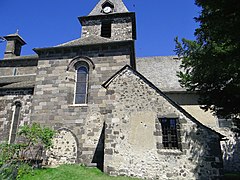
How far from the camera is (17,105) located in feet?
44.4

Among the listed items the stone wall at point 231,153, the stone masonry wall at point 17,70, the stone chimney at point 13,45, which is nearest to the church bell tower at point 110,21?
the stone masonry wall at point 17,70

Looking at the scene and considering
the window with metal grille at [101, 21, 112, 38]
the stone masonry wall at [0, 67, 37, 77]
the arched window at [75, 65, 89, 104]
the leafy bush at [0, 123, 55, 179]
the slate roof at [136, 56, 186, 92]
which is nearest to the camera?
the leafy bush at [0, 123, 55, 179]

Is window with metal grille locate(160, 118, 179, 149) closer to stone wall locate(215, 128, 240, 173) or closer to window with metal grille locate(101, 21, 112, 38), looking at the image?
stone wall locate(215, 128, 240, 173)

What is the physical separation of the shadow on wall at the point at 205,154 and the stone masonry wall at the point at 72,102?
4.74 metres

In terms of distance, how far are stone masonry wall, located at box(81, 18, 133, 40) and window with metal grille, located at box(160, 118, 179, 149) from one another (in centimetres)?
893

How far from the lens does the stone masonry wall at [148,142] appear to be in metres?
8.50

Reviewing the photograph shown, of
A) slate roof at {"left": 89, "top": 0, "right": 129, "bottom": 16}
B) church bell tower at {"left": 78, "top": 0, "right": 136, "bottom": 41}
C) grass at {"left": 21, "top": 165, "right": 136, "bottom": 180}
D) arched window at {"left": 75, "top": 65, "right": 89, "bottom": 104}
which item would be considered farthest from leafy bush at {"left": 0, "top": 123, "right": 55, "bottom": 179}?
slate roof at {"left": 89, "top": 0, "right": 129, "bottom": 16}

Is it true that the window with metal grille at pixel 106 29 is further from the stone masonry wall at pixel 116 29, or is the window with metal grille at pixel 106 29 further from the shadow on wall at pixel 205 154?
the shadow on wall at pixel 205 154

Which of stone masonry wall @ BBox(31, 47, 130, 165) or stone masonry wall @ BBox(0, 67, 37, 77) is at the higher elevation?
stone masonry wall @ BBox(0, 67, 37, 77)

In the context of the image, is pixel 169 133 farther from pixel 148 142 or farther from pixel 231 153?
pixel 231 153

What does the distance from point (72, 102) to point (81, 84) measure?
1249 mm

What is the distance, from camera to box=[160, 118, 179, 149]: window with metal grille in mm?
9118

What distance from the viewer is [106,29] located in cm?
1777

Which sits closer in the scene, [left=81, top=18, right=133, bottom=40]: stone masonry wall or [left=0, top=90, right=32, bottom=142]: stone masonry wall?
[left=0, top=90, right=32, bottom=142]: stone masonry wall
